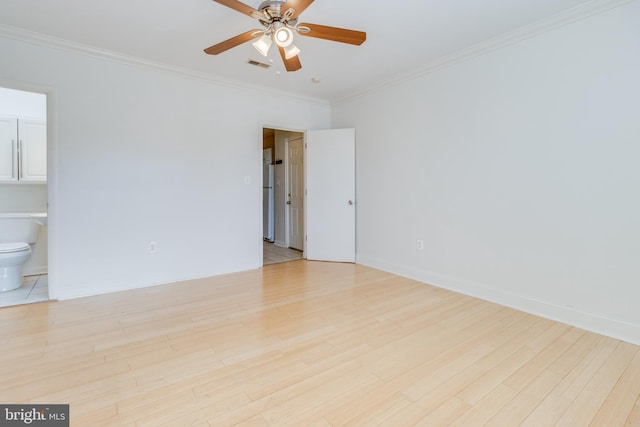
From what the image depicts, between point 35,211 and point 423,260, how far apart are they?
16.4 feet

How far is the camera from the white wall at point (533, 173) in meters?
2.24

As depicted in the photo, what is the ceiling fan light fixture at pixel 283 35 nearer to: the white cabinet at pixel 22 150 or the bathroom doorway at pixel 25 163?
the bathroom doorway at pixel 25 163

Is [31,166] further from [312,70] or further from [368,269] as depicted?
[368,269]

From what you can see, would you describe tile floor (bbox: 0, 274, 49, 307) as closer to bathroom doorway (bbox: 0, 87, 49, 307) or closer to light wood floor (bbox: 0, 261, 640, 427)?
bathroom doorway (bbox: 0, 87, 49, 307)

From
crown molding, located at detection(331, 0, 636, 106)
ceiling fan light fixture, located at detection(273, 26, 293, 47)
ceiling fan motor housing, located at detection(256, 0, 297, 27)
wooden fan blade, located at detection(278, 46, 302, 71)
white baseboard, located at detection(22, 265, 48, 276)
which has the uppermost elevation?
crown molding, located at detection(331, 0, 636, 106)

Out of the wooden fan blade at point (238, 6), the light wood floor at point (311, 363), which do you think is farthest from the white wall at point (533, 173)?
the wooden fan blade at point (238, 6)

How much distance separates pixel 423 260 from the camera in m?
3.64

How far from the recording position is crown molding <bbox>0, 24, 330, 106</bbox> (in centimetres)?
268

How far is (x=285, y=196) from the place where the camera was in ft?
19.0

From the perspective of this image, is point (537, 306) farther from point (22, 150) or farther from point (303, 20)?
Result: point (22, 150)

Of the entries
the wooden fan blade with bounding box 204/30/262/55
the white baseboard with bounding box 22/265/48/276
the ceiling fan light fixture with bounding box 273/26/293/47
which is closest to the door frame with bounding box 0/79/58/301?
the white baseboard with bounding box 22/265/48/276

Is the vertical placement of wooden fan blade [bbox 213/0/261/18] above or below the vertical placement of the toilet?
above

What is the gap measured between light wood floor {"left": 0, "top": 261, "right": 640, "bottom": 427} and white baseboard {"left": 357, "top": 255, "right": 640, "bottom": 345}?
10 centimetres

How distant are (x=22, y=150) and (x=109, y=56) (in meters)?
1.85
